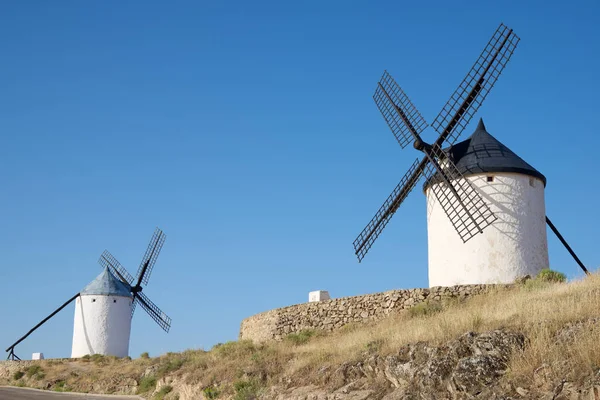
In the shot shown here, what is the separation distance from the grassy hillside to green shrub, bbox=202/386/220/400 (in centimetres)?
3

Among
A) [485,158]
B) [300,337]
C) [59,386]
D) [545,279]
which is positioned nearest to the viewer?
[545,279]

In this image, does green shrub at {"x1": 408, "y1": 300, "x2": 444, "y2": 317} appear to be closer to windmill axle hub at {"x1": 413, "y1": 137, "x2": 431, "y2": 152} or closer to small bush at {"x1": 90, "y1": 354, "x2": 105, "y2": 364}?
windmill axle hub at {"x1": 413, "y1": 137, "x2": 431, "y2": 152}

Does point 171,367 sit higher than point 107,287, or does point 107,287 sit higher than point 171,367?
point 107,287

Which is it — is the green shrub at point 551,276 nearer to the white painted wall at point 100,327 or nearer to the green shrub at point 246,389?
the green shrub at point 246,389

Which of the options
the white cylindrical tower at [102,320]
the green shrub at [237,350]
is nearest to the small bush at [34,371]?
the white cylindrical tower at [102,320]

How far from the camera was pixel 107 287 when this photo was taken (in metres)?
36.8

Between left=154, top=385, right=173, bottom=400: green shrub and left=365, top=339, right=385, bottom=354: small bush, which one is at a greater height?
left=365, top=339, right=385, bottom=354: small bush

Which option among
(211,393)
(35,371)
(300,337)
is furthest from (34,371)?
(211,393)

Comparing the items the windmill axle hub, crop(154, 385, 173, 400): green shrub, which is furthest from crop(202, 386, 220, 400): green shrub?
the windmill axle hub

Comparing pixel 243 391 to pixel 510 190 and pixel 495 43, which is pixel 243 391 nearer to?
pixel 510 190

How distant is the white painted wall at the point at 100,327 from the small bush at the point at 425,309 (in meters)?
22.6

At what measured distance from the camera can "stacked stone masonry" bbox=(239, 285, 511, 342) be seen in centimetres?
1916

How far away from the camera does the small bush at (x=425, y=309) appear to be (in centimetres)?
1781

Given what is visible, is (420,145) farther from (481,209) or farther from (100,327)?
(100,327)
